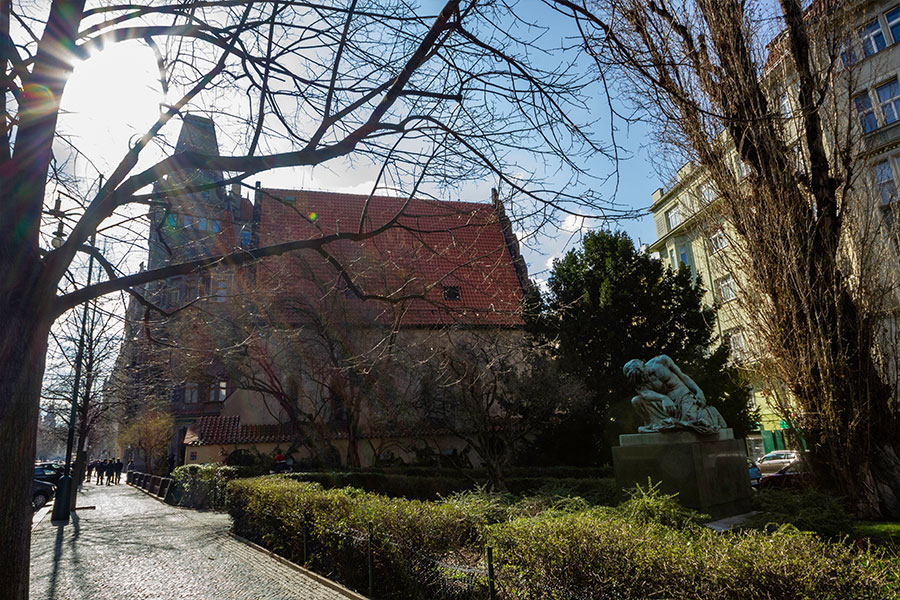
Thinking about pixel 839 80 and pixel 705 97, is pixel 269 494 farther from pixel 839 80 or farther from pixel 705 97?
pixel 839 80

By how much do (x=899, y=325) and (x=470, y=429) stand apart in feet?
44.7

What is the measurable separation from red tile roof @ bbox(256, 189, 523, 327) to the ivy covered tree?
124 inches

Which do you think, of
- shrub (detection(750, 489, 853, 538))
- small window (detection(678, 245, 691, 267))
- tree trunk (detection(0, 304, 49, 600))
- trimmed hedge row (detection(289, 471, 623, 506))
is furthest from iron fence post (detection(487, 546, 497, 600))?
small window (detection(678, 245, 691, 267))

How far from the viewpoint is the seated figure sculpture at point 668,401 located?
9.48m

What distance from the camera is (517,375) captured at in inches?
783

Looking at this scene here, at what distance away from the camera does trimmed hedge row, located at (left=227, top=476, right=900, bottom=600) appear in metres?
3.68

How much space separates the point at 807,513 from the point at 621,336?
15.0 meters

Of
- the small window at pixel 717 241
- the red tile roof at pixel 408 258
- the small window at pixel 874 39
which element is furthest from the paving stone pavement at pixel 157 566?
the small window at pixel 874 39

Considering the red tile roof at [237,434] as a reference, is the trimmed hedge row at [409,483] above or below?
below

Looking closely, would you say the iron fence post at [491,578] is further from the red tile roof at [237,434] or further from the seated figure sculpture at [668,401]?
the red tile roof at [237,434]

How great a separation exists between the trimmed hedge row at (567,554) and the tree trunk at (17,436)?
3.63m

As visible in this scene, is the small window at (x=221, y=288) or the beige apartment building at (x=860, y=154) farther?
the beige apartment building at (x=860, y=154)

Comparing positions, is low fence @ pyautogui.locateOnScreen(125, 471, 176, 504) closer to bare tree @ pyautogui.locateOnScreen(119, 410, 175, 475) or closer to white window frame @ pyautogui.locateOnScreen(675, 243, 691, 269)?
bare tree @ pyautogui.locateOnScreen(119, 410, 175, 475)

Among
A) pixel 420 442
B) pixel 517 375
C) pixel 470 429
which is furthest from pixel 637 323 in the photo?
pixel 420 442
